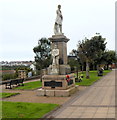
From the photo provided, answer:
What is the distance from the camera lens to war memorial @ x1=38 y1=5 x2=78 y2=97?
14.4 m

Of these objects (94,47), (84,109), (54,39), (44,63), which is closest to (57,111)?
(84,109)

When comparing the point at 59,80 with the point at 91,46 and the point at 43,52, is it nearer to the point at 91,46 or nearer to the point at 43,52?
the point at 43,52

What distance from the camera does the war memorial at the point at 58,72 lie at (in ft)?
47.4

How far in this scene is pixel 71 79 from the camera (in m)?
15.8

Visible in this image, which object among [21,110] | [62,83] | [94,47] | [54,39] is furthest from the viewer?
[94,47]

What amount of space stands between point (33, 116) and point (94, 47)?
26.5 meters

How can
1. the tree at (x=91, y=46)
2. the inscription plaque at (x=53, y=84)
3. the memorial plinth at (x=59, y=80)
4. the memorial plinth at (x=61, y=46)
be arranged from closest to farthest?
the memorial plinth at (x=59, y=80) < the inscription plaque at (x=53, y=84) < the memorial plinth at (x=61, y=46) < the tree at (x=91, y=46)

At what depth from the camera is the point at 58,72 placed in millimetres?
15250

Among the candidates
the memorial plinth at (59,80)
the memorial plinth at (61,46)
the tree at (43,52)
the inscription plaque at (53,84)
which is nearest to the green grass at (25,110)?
the memorial plinth at (59,80)

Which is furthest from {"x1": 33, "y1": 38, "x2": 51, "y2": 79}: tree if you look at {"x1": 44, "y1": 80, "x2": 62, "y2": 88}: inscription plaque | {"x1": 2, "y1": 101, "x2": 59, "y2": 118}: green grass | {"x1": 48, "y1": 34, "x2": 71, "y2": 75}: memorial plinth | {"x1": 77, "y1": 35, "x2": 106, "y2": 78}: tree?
{"x1": 2, "y1": 101, "x2": 59, "y2": 118}: green grass

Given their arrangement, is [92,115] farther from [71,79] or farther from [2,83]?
[2,83]

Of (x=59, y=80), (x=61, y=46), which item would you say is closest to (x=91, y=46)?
(x=61, y=46)

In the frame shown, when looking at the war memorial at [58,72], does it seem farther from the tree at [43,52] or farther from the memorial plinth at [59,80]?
the tree at [43,52]

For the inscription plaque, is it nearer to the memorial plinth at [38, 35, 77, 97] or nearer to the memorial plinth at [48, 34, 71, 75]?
the memorial plinth at [38, 35, 77, 97]
